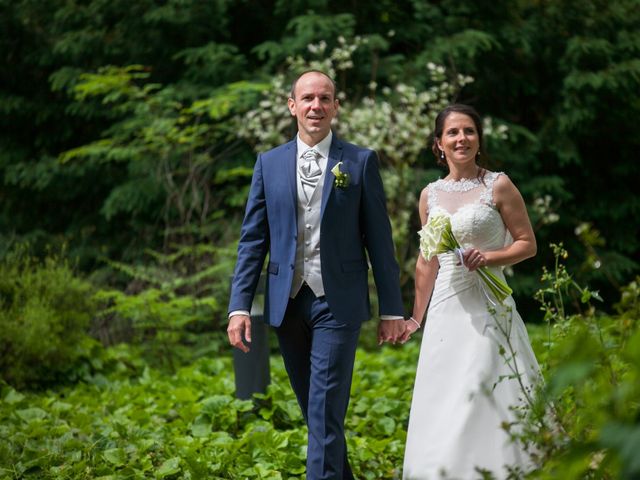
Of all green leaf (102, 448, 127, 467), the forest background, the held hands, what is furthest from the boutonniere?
the forest background

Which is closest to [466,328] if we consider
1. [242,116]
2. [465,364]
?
[465,364]

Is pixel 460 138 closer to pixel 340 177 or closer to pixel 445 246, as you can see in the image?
pixel 445 246

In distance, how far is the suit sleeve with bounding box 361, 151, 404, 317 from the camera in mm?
3859

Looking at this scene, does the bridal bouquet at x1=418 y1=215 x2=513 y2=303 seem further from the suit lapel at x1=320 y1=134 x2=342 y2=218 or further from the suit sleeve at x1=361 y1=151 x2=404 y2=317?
the suit lapel at x1=320 y1=134 x2=342 y2=218

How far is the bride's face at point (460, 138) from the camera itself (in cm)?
411

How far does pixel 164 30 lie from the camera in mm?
12242

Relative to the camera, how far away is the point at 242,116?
11.8 meters

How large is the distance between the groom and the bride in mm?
269

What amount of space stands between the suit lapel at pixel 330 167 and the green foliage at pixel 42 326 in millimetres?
4152

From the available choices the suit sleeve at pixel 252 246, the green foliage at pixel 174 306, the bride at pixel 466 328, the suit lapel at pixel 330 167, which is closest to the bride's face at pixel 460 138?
the bride at pixel 466 328

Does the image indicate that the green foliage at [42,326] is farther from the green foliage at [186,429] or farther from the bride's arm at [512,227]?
the bride's arm at [512,227]

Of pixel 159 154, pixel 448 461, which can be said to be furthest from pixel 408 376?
pixel 159 154

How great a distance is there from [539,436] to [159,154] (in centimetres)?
944

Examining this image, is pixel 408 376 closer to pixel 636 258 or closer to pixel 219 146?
A: pixel 219 146
